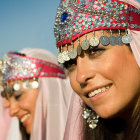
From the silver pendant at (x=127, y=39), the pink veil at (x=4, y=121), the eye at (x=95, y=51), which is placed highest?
the silver pendant at (x=127, y=39)

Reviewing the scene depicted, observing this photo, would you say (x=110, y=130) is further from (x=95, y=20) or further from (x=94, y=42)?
(x=95, y=20)

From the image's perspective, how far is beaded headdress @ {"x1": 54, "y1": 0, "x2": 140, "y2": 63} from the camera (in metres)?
1.95

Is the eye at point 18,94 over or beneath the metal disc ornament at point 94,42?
beneath

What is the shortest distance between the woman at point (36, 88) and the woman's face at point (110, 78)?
1.58 m

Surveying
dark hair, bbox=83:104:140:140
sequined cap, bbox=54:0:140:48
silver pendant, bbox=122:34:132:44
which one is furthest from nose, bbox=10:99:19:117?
silver pendant, bbox=122:34:132:44

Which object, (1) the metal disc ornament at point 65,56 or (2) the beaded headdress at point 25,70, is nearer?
(1) the metal disc ornament at point 65,56

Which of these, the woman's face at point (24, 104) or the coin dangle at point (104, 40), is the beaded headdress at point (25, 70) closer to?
the woman's face at point (24, 104)

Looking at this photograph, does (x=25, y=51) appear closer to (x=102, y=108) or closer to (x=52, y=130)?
(x=52, y=130)

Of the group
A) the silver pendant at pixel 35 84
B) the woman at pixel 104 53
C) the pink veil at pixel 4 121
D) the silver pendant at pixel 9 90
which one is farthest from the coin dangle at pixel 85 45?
the pink veil at pixel 4 121

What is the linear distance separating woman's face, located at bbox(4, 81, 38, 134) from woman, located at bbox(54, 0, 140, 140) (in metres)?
1.71

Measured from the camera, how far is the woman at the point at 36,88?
11.7ft

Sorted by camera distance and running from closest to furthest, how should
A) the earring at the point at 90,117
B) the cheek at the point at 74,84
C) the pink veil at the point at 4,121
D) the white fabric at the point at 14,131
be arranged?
the cheek at the point at 74,84 < the earring at the point at 90,117 < the white fabric at the point at 14,131 < the pink veil at the point at 4,121

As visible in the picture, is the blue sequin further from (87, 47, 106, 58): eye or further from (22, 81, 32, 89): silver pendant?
(22, 81, 32, 89): silver pendant

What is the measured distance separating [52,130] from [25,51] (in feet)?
4.40
